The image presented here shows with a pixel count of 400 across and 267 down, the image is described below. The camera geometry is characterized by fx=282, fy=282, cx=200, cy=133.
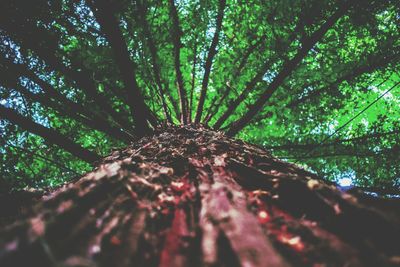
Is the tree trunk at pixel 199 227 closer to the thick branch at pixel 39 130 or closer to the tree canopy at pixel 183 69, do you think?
the tree canopy at pixel 183 69

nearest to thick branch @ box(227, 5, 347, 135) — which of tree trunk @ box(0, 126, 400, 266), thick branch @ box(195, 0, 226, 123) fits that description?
thick branch @ box(195, 0, 226, 123)

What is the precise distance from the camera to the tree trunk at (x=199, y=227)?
63 centimetres

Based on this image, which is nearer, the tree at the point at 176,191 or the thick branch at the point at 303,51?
the tree at the point at 176,191

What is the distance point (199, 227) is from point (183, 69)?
5831 millimetres

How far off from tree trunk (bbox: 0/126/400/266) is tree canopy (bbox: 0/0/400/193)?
1891mm

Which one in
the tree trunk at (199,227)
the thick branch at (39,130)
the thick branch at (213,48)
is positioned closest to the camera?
the tree trunk at (199,227)

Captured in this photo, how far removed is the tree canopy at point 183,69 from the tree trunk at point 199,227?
1.89 metres

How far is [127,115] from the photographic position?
5152mm

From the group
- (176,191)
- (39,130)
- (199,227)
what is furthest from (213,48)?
(199,227)

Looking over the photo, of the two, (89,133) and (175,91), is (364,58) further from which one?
(89,133)

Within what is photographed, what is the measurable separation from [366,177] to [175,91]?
4486mm

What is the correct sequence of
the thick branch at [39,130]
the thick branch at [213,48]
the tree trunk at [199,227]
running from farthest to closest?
the thick branch at [213,48], the thick branch at [39,130], the tree trunk at [199,227]

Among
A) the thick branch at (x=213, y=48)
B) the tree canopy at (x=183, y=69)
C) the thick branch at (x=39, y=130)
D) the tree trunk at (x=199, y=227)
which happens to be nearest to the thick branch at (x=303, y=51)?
the tree canopy at (x=183, y=69)

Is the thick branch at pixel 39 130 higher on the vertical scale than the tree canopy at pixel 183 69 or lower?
lower
